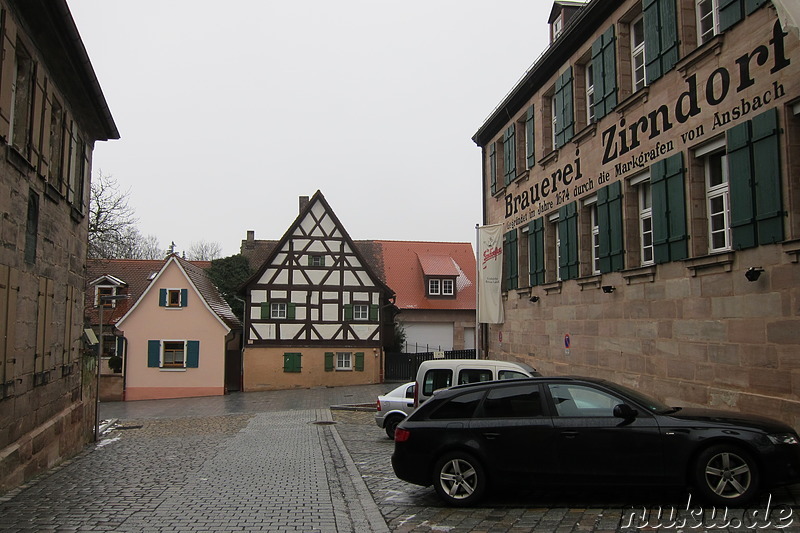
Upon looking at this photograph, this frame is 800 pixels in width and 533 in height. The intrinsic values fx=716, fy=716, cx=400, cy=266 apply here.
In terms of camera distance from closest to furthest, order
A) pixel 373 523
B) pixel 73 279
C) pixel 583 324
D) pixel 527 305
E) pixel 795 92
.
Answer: pixel 373 523
pixel 795 92
pixel 73 279
pixel 583 324
pixel 527 305

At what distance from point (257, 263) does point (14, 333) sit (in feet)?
121

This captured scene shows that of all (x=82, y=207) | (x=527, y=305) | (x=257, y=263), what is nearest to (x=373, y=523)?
(x=82, y=207)

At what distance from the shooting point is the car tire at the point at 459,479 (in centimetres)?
799

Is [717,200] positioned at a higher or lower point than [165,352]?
higher

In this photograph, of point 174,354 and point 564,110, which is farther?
point 174,354

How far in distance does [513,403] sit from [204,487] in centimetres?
457

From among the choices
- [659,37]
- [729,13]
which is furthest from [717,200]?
[659,37]

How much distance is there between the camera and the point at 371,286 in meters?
38.3

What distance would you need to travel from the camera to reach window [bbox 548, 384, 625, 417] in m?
7.86

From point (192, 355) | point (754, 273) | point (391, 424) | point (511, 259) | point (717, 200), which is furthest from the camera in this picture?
point (192, 355)

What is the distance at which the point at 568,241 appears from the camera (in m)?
17.2

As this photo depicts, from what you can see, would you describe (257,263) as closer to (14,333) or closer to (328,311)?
(328,311)

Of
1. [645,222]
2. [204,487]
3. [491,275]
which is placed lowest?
[204,487]

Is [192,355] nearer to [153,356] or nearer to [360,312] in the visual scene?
[153,356]
